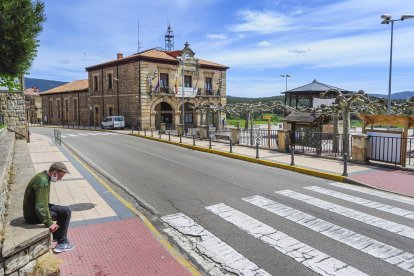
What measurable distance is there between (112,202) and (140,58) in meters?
29.4

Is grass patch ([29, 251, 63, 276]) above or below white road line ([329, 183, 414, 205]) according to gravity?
above

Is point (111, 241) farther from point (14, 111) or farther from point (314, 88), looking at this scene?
point (314, 88)

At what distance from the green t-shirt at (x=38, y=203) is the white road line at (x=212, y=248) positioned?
7.62 feet

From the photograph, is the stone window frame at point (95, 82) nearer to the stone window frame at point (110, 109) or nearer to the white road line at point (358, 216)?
the stone window frame at point (110, 109)

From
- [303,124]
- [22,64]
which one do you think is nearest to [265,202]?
[22,64]

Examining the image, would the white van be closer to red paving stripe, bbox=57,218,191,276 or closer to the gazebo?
the gazebo

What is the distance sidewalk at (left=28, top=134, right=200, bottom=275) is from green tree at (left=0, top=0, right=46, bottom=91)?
345 cm

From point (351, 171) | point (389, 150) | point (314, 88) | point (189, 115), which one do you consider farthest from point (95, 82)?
point (389, 150)

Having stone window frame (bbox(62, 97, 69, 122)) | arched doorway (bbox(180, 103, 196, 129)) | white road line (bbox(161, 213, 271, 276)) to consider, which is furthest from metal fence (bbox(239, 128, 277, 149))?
stone window frame (bbox(62, 97, 69, 122))

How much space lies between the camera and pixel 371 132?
44.3 feet

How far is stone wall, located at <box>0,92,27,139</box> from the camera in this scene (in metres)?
20.7

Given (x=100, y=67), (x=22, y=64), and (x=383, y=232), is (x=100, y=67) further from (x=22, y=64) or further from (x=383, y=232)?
(x=383, y=232)

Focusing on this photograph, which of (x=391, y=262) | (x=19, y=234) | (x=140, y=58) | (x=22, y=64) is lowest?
(x=391, y=262)

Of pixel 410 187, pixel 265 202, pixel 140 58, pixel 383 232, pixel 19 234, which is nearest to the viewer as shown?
pixel 19 234
